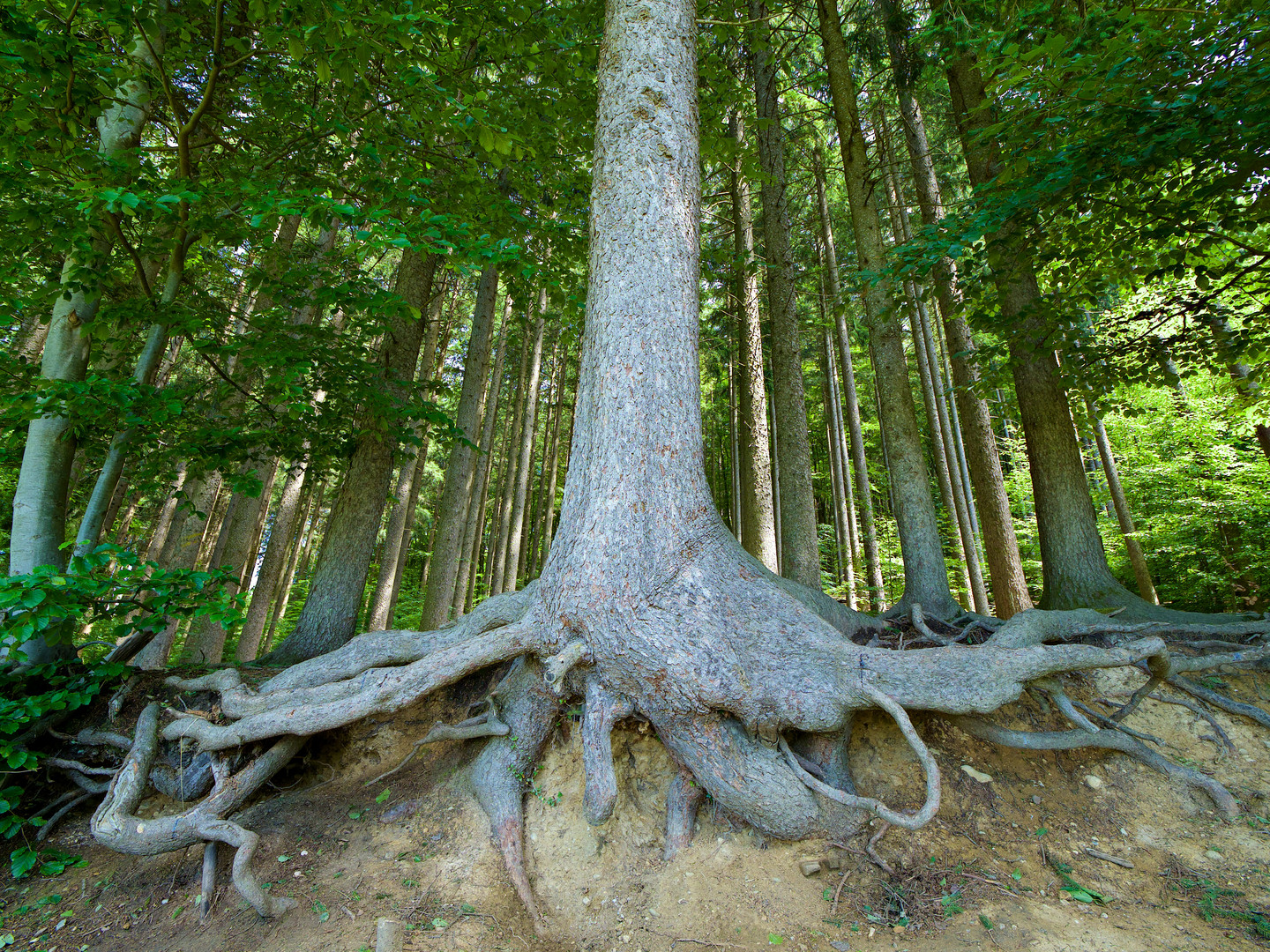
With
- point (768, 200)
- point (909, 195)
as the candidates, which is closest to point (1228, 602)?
point (909, 195)

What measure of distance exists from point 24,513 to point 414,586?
24933 millimetres

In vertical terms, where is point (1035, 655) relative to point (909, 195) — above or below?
below

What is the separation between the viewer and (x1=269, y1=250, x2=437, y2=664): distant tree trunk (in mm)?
5707

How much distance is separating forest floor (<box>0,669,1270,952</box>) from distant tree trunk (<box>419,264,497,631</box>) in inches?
188

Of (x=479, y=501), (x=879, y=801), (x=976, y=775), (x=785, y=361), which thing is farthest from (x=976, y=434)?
(x=479, y=501)

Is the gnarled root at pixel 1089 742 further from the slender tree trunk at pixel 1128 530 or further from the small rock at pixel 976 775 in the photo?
the slender tree trunk at pixel 1128 530

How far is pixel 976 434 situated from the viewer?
7.21 meters

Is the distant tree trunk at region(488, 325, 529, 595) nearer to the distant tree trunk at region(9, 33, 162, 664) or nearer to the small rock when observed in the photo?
the distant tree trunk at region(9, 33, 162, 664)

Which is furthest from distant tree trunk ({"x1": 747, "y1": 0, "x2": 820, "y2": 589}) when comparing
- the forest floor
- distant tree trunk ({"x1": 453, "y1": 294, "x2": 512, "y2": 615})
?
distant tree trunk ({"x1": 453, "y1": 294, "x2": 512, "y2": 615})

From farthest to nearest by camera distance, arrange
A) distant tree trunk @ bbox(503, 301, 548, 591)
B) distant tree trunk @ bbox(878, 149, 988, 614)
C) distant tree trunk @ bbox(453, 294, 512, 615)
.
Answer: distant tree trunk @ bbox(503, 301, 548, 591) → distant tree trunk @ bbox(453, 294, 512, 615) → distant tree trunk @ bbox(878, 149, 988, 614)

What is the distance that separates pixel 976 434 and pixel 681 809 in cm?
642

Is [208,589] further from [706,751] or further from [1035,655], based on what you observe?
[1035,655]

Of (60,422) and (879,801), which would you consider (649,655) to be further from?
(60,422)

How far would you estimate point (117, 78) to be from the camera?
4.01 meters
